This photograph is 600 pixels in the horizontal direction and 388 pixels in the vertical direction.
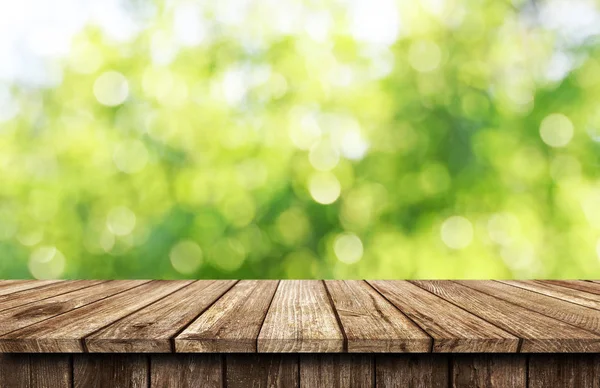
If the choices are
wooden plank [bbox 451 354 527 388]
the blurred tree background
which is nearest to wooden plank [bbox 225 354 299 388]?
wooden plank [bbox 451 354 527 388]

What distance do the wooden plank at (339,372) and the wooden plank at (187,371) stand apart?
5.6 inches

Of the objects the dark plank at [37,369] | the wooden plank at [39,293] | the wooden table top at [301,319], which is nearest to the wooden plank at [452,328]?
the wooden table top at [301,319]

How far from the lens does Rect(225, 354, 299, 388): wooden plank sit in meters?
0.89

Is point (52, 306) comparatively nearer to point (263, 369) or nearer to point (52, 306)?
point (52, 306)

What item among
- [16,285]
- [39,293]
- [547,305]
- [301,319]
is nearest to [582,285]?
[547,305]

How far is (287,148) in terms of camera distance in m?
2.27

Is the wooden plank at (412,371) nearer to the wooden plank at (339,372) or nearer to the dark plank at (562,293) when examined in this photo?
the wooden plank at (339,372)

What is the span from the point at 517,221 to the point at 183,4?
66.0 inches

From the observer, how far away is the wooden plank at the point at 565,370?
2.93 feet

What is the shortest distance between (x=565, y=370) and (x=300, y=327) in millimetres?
437

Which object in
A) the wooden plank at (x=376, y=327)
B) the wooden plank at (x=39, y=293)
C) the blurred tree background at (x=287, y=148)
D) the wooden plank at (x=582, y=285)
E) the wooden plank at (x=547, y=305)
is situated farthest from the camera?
the blurred tree background at (x=287, y=148)

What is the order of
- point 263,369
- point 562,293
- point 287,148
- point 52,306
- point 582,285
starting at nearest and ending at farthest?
point 263,369
point 52,306
point 562,293
point 582,285
point 287,148

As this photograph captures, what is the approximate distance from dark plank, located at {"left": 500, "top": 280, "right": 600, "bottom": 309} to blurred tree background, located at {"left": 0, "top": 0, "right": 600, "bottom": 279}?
748mm

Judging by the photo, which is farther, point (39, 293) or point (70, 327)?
point (39, 293)
